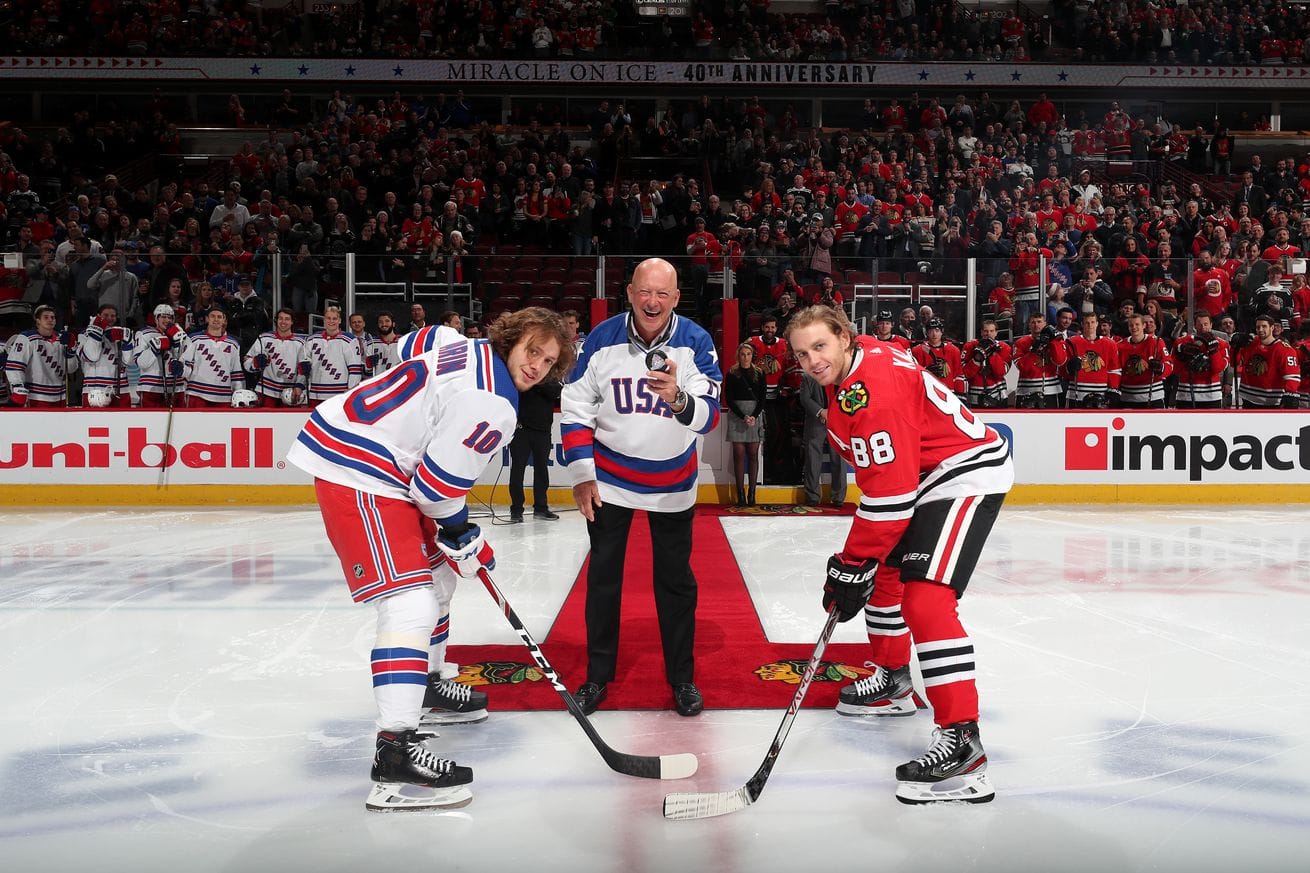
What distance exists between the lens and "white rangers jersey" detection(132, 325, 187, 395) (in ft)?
33.4

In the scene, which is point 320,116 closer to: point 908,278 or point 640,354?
point 908,278

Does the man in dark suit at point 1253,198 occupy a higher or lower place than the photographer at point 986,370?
higher

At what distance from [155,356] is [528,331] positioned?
26.6 feet

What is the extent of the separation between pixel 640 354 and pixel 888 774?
1.79 meters

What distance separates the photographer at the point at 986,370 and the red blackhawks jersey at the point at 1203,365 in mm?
1678

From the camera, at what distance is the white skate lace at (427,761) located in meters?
3.34

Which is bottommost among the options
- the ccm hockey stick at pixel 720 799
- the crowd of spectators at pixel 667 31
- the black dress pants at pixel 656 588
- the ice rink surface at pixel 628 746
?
the ice rink surface at pixel 628 746

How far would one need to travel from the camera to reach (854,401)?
3381mm

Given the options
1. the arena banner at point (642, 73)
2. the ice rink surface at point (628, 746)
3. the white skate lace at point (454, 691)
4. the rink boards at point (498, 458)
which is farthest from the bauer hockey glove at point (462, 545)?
the arena banner at point (642, 73)

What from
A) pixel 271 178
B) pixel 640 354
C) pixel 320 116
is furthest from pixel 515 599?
pixel 320 116

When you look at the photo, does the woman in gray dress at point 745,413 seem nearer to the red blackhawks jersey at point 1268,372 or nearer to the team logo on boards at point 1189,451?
the team logo on boards at point 1189,451

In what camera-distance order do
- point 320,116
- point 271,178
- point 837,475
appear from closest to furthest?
1. point 837,475
2. point 271,178
3. point 320,116

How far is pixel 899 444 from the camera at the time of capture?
Result: 3.36 m

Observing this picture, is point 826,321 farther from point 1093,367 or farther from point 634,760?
point 1093,367
